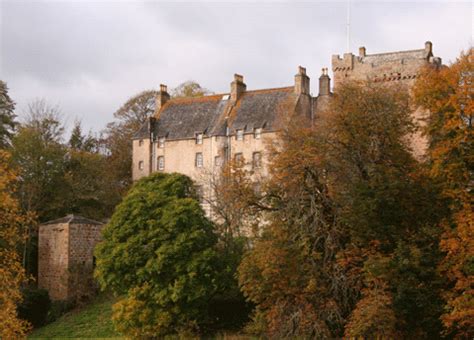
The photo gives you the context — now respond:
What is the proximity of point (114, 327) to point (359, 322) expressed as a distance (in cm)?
1519

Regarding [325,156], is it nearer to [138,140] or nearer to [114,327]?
[114,327]

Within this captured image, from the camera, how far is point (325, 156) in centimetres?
2952

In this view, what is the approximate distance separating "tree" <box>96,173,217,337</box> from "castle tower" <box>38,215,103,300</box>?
24.3 ft

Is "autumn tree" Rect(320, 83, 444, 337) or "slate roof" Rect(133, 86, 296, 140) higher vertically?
"slate roof" Rect(133, 86, 296, 140)

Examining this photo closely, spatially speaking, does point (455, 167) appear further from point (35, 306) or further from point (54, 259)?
point (54, 259)

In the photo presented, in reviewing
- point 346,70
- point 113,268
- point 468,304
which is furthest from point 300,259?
point 346,70

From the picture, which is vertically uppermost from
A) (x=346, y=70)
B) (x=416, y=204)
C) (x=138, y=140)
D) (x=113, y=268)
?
(x=346, y=70)

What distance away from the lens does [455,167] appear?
2839 centimetres

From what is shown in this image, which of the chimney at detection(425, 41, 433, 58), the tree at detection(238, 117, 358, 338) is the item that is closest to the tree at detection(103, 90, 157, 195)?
the chimney at detection(425, 41, 433, 58)

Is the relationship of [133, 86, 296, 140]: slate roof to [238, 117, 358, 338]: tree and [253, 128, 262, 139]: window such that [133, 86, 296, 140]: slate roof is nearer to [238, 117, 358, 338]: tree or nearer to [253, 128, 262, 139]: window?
[253, 128, 262, 139]: window

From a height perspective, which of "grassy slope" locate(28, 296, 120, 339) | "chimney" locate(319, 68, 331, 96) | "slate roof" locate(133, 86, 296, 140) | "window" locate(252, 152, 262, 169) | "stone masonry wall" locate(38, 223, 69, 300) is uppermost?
"chimney" locate(319, 68, 331, 96)

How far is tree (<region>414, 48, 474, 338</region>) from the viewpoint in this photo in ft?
88.5

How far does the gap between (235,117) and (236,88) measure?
2.64 m

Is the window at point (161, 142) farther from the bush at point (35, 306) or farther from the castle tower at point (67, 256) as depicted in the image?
the bush at point (35, 306)
